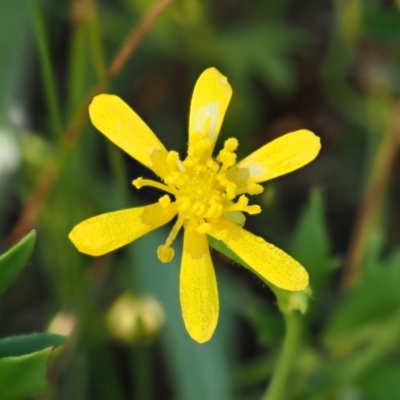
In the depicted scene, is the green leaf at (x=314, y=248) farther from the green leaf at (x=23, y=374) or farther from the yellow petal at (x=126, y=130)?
the green leaf at (x=23, y=374)

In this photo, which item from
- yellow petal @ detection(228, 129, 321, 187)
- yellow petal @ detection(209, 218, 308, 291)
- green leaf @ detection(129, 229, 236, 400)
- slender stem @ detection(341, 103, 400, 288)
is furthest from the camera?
slender stem @ detection(341, 103, 400, 288)

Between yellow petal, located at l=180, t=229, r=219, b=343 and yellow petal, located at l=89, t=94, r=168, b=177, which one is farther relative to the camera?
yellow petal, located at l=89, t=94, r=168, b=177

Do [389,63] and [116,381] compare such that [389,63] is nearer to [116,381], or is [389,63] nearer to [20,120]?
[20,120]

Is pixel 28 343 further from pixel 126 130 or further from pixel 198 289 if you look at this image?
pixel 126 130

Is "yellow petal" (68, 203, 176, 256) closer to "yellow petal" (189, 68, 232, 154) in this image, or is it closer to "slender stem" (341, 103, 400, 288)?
"yellow petal" (189, 68, 232, 154)

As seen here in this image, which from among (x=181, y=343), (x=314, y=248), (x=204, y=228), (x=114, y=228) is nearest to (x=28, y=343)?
(x=114, y=228)

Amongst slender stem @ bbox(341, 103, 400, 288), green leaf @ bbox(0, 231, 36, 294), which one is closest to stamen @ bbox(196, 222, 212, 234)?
green leaf @ bbox(0, 231, 36, 294)
